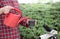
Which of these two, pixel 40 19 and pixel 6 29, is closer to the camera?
pixel 6 29

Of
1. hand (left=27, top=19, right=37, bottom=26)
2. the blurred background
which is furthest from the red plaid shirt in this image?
the blurred background

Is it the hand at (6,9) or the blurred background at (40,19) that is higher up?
the hand at (6,9)

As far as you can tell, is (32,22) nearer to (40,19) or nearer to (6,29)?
(6,29)

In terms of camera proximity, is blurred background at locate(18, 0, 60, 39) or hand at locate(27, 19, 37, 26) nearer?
hand at locate(27, 19, 37, 26)

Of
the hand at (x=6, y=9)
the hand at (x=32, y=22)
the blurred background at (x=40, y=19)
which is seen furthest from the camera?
the blurred background at (x=40, y=19)

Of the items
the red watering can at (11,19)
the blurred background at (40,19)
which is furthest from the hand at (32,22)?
the blurred background at (40,19)

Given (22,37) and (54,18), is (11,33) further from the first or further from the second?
(54,18)

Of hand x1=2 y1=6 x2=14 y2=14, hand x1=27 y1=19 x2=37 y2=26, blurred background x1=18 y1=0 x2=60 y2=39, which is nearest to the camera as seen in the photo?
hand x1=2 y1=6 x2=14 y2=14

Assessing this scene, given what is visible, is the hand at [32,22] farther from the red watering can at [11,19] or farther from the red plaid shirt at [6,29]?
the red watering can at [11,19]

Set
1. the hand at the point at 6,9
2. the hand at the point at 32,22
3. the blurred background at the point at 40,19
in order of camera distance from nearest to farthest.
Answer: the hand at the point at 6,9, the hand at the point at 32,22, the blurred background at the point at 40,19

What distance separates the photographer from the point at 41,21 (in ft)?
10.6

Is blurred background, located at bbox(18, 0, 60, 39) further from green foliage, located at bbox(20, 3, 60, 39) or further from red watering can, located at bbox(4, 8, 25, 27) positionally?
red watering can, located at bbox(4, 8, 25, 27)

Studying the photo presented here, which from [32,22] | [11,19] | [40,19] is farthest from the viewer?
[40,19]

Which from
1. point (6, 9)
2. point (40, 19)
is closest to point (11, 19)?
point (6, 9)
